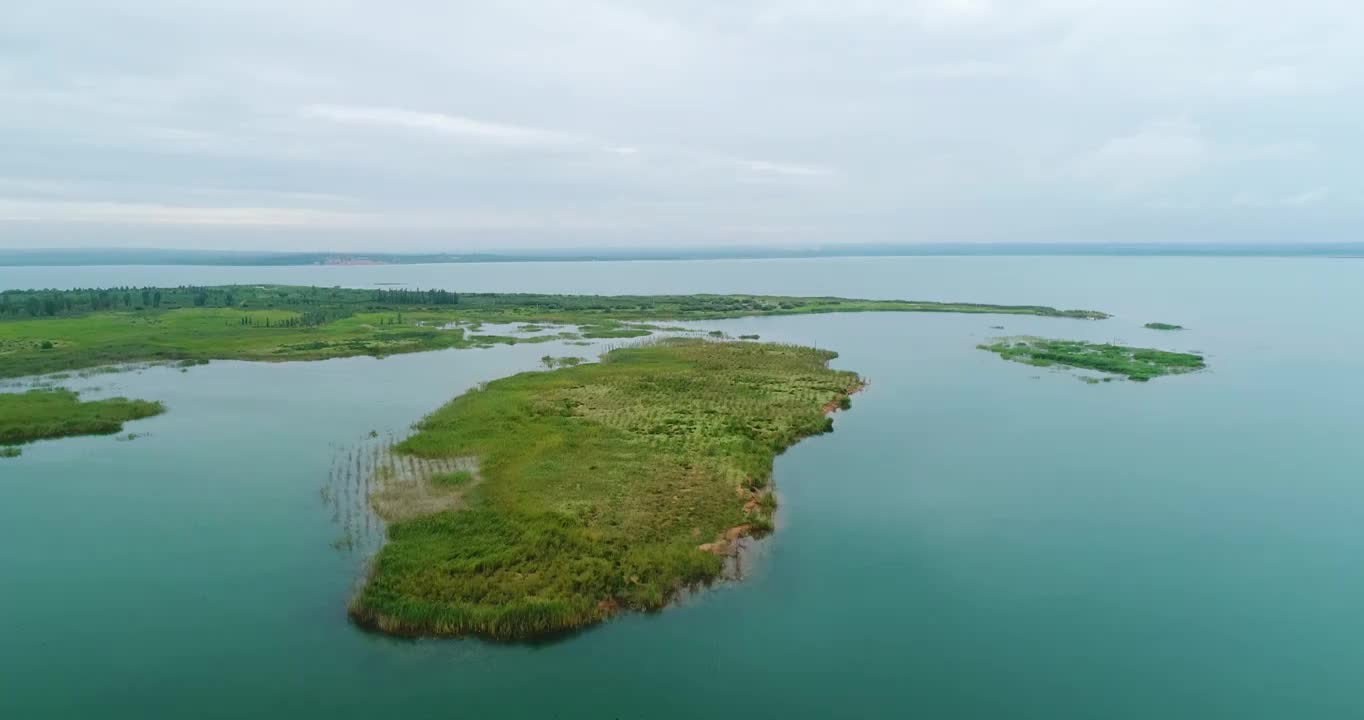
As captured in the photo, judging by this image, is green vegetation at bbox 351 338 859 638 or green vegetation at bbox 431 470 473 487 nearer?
green vegetation at bbox 351 338 859 638

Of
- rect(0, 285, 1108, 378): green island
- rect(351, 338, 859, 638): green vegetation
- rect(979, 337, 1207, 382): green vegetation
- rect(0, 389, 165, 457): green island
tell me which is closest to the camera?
rect(351, 338, 859, 638): green vegetation

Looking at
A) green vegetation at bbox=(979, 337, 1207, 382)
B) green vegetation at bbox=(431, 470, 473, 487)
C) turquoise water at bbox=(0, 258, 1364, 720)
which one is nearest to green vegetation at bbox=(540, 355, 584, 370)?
turquoise water at bbox=(0, 258, 1364, 720)

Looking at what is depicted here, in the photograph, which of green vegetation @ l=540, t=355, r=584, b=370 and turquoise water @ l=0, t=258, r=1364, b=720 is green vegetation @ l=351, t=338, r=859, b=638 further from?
green vegetation @ l=540, t=355, r=584, b=370

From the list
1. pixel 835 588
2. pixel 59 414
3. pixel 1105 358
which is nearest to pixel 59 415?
pixel 59 414

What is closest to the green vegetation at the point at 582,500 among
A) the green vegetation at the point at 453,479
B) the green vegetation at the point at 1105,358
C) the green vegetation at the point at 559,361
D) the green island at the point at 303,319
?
the green vegetation at the point at 453,479

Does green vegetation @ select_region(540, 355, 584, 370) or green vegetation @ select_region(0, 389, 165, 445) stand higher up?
green vegetation @ select_region(540, 355, 584, 370)

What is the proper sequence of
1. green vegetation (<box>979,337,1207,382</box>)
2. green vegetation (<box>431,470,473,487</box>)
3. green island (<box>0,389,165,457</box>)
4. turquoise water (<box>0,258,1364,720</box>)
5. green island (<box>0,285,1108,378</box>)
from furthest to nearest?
green island (<box>0,285,1108,378</box>) → green vegetation (<box>979,337,1207,382</box>) → green island (<box>0,389,165,457</box>) → green vegetation (<box>431,470,473,487</box>) → turquoise water (<box>0,258,1364,720</box>)

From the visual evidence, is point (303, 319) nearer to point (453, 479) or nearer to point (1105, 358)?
point (453, 479)
